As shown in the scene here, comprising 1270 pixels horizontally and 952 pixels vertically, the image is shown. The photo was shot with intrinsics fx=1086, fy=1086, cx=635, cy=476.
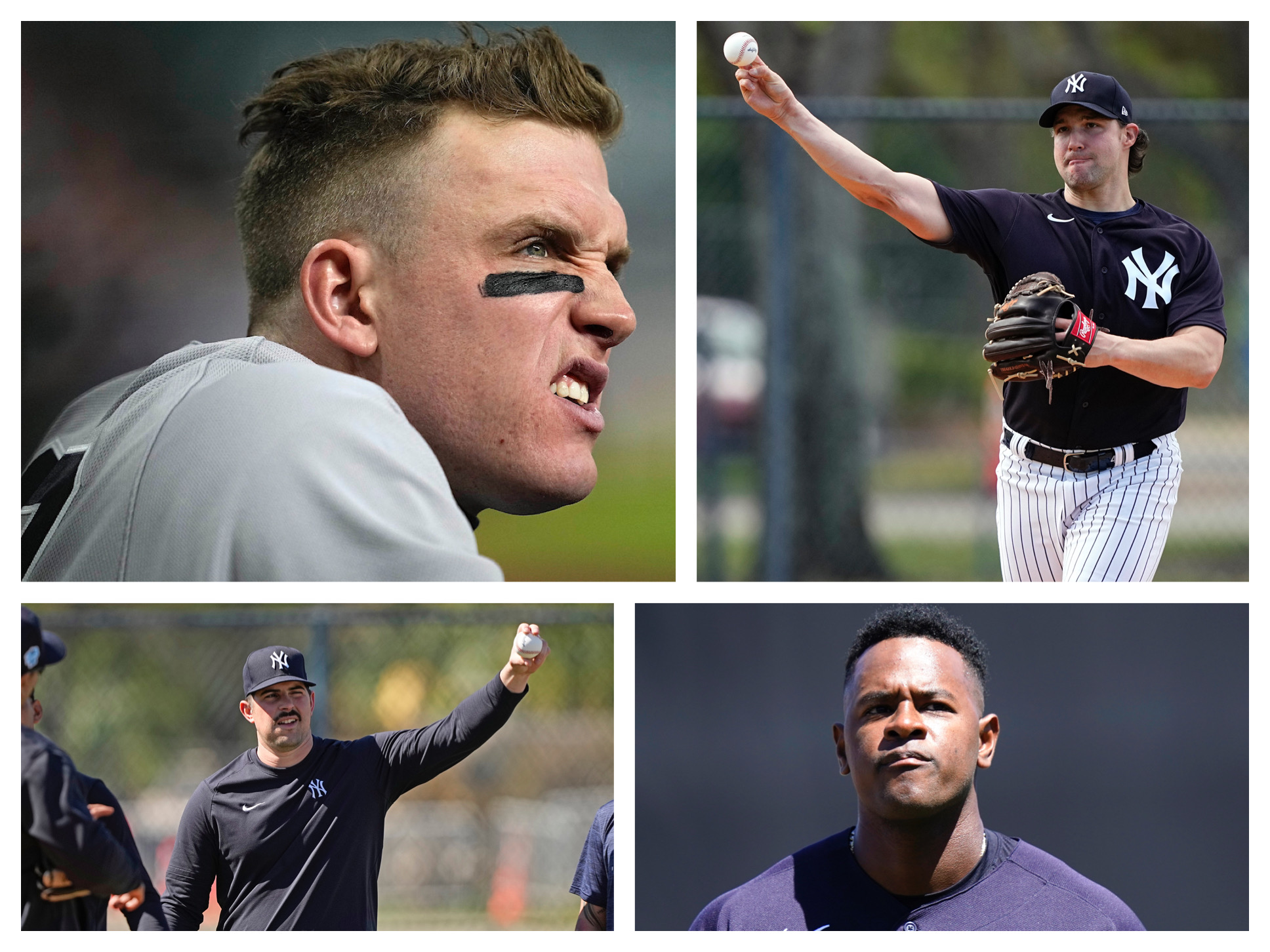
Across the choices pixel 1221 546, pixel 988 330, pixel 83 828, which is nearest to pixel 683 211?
pixel 988 330

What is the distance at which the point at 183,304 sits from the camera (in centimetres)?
381

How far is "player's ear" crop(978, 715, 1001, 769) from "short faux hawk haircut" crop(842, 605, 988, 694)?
6cm

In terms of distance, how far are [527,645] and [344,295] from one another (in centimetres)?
82

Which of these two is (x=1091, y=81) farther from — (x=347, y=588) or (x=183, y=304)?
(x=183, y=304)

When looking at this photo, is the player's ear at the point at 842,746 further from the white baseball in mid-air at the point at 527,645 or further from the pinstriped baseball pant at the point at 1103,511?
the white baseball in mid-air at the point at 527,645

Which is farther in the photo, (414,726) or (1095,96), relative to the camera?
(414,726)

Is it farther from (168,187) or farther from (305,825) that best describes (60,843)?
(168,187)

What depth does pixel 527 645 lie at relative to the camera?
7.58ft

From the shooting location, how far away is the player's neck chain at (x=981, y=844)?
2355 mm

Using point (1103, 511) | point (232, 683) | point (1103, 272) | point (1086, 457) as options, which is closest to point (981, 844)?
point (1103, 511)

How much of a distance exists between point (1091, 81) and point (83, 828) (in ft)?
8.32

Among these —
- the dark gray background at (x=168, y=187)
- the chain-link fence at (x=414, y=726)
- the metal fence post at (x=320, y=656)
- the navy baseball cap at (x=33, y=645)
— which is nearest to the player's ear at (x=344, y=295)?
the dark gray background at (x=168, y=187)

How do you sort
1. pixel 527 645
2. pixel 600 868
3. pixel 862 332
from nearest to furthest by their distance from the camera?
pixel 527 645
pixel 600 868
pixel 862 332

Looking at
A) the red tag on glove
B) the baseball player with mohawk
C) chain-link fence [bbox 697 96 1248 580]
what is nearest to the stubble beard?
the baseball player with mohawk
